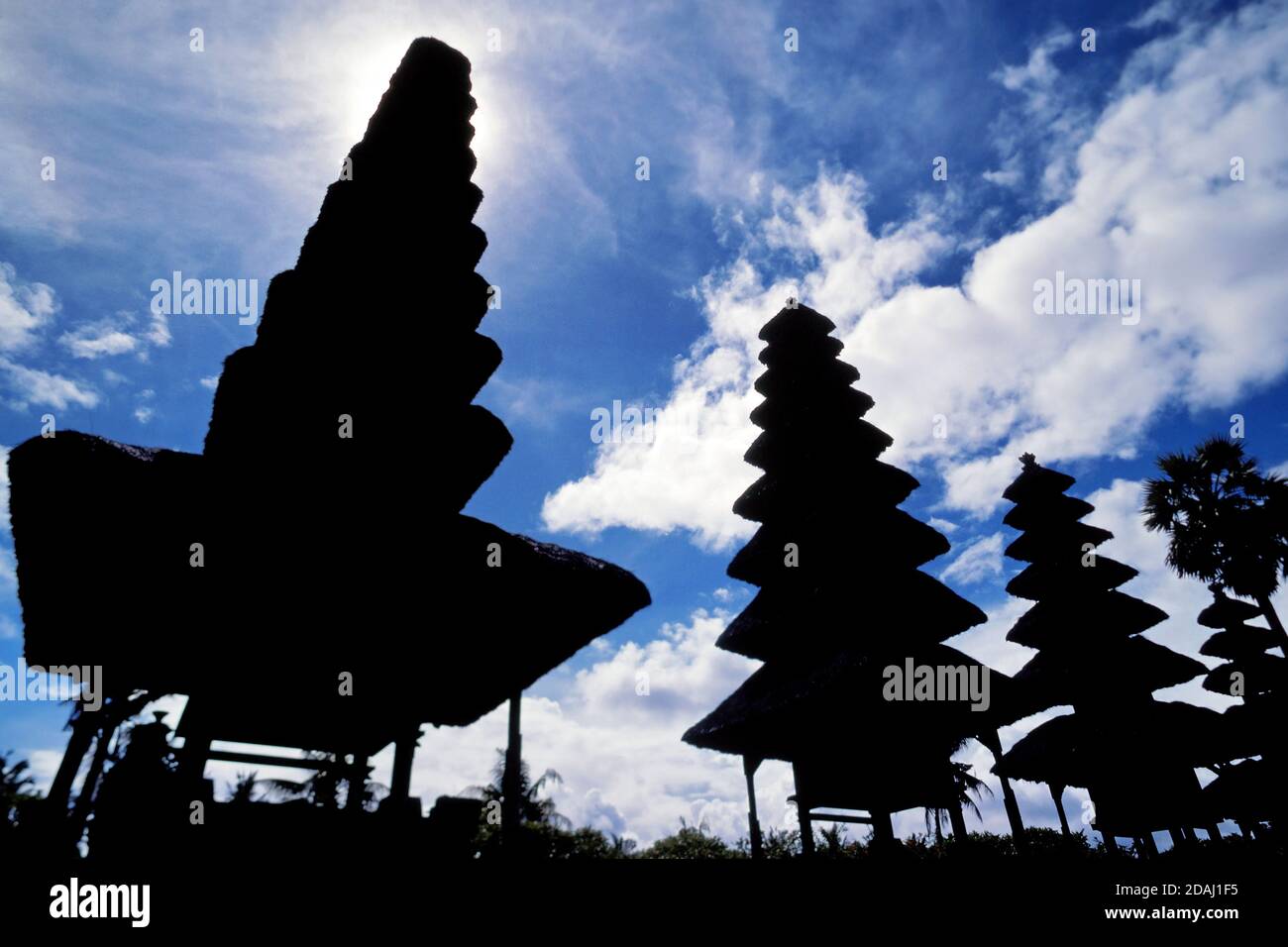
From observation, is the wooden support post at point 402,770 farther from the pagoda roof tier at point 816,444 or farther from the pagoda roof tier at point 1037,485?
the pagoda roof tier at point 1037,485

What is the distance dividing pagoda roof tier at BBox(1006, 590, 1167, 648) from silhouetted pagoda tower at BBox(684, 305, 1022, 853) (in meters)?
7.27

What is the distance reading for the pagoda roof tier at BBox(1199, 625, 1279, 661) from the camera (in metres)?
20.4

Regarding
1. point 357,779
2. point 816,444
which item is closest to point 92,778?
point 357,779

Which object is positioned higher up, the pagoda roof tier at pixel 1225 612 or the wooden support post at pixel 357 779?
the pagoda roof tier at pixel 1225 612

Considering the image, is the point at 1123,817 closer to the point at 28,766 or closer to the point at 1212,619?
the point at 1212,619

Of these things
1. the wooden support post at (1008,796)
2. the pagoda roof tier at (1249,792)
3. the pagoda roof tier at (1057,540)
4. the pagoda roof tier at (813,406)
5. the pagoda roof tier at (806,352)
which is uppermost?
the pagoda roof tier at (806,352)

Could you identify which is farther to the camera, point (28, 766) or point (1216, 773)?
point (28, 766)

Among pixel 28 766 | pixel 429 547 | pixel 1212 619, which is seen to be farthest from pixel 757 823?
pixel 28 766

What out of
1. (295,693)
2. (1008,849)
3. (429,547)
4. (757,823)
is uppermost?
(429,547)

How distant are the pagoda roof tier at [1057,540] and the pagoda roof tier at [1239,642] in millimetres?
5628

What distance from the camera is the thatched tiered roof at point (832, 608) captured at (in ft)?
35.5

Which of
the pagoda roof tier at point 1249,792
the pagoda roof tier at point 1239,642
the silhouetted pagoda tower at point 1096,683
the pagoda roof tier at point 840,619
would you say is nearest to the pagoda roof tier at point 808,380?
the pagoda roof tier at point 840,619

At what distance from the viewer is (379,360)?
18.5ft
